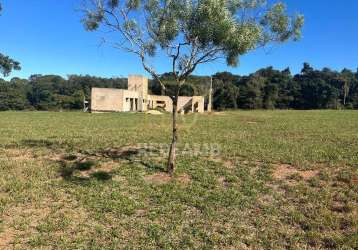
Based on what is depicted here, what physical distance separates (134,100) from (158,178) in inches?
1625

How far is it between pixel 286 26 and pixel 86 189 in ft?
17.0

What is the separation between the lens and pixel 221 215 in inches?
252

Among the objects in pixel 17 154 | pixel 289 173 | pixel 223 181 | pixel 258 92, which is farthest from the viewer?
pixel 258 92

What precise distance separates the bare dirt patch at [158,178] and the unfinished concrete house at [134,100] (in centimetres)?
3192

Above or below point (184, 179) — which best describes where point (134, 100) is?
above

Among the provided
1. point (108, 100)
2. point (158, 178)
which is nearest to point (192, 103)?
point (108, 100)

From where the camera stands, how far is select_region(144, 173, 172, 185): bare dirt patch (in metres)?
8.06

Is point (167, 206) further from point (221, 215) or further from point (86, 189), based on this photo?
point (86, 189)

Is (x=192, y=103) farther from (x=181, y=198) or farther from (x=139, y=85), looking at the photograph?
(x=181, y=198)

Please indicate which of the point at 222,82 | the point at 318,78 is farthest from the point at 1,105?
the point at 318,78

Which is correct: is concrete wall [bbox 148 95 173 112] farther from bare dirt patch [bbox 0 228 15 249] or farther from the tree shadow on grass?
bare dirt patch [bbox 0 228 15 249]

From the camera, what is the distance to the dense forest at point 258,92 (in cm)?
6569

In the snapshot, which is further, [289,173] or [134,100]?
[134,100]

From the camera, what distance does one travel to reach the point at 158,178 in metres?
8.26
